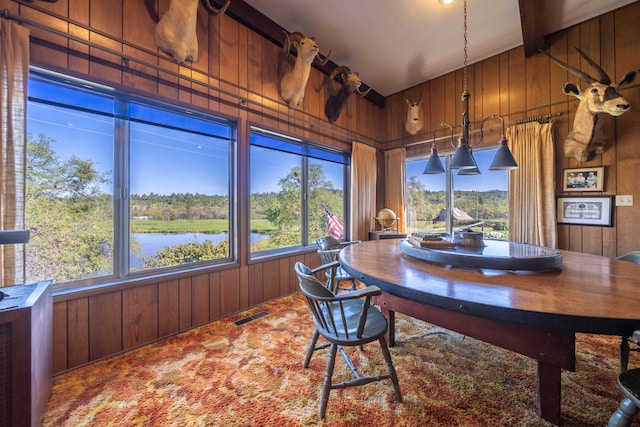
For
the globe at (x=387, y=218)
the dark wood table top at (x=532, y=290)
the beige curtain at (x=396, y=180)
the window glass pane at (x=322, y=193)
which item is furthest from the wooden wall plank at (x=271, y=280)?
the beige curtain at (x=396, y=180)

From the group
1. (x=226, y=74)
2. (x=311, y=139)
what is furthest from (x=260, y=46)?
(x=311, y=139)

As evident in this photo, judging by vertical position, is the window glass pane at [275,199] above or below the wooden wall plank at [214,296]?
above

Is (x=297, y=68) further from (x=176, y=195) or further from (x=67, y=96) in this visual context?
(x=67, y=96)

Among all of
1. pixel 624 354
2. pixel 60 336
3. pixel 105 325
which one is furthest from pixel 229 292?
pixel 624 354

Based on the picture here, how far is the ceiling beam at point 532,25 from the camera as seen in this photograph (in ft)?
8.02

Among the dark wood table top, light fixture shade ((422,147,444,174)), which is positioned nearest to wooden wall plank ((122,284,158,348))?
the dark wood table top

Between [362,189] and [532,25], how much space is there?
2747 mm

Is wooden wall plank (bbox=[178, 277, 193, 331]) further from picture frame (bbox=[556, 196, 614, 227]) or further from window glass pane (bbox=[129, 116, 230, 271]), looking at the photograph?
picture frame (bbox=[556, 196, 614, 227])

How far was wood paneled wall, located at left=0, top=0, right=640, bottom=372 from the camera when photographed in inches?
70.4

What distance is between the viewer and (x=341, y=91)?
3.52 metres

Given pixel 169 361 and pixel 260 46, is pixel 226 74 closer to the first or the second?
pixel 260 46

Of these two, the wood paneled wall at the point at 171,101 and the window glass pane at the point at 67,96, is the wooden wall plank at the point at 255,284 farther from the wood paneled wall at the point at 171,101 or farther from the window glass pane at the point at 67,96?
the window glass pane at the point at 67,96

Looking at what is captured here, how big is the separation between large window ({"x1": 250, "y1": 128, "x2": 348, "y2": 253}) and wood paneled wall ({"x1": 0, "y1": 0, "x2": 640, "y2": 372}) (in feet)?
0.68

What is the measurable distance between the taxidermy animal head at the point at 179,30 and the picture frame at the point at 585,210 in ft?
14.4
